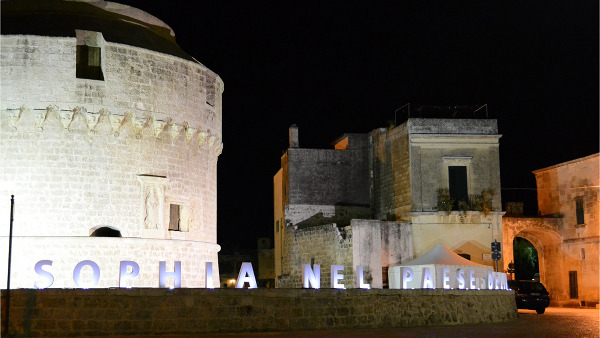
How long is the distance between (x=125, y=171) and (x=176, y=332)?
8340mm

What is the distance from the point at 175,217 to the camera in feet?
78.7

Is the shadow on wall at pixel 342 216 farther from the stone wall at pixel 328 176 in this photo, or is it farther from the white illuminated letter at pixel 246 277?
the white illuminated letter at pixel 246 277

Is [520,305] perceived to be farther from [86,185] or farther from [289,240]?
[86,185]

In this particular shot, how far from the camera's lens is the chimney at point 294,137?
35938mm

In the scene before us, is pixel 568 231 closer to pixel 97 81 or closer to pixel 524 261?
pixel 524 261

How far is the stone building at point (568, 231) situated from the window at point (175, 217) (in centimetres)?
1774

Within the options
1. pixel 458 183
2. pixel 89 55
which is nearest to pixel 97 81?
pixel 89 55

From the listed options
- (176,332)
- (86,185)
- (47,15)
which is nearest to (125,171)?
(86,185)

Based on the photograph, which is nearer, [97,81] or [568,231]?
[97,81]

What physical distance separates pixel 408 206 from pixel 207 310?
55.6 feet

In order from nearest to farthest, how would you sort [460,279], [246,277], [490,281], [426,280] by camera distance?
[246,277]
[426,280]
[460,279]
[490,281]

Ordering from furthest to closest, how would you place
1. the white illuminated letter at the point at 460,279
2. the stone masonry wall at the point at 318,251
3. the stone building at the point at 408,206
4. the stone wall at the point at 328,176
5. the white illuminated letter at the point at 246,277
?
the stone wall at the point at 328,176 < the stone building at the point at 408,206 < the stone masonry wall at the point at 318,251 < the white illuminated letter at the point at 460,279 < the white illuminated letter at the point at 246,277

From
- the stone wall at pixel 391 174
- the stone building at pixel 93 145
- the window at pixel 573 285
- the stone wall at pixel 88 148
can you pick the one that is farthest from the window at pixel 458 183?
the stone wall at pixel 88 148

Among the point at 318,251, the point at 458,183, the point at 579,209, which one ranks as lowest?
the point at 318,251
